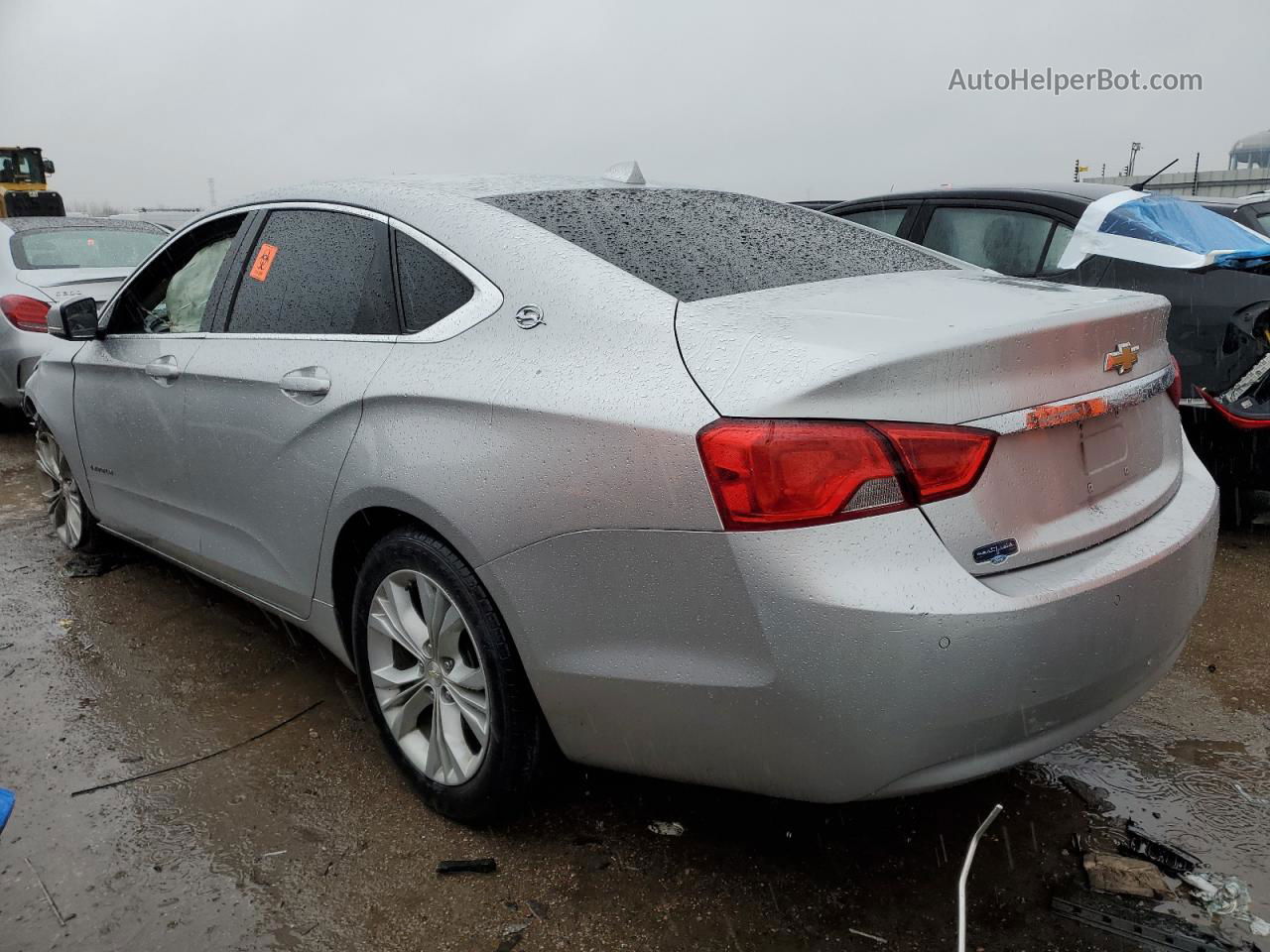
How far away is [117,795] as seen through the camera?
271 centimetres

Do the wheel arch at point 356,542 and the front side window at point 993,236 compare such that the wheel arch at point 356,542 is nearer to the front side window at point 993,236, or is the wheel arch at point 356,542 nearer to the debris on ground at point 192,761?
the debris on ground at point 192,761

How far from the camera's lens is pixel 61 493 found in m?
4.62

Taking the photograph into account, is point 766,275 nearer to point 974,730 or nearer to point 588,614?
point 588,614

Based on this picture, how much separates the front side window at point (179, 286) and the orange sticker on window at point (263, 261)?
0.20m

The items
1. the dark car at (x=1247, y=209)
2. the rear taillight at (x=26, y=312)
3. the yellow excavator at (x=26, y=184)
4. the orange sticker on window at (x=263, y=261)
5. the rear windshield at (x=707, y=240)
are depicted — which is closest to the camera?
the rear windshield at (x=707, y=240)

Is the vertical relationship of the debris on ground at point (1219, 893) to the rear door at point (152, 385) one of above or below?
below

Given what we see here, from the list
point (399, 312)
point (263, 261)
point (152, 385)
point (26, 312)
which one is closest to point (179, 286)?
point (152, 385)

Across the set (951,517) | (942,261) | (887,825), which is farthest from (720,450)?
(942,261)

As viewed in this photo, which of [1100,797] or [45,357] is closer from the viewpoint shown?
[1100,797]

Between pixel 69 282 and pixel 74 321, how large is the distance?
12.0 feet

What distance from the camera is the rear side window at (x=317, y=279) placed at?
2641 millimetres

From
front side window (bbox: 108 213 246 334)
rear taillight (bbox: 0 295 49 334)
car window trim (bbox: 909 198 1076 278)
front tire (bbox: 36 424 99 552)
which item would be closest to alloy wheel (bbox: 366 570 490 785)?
front side window (bbox: 108 213 246 334)

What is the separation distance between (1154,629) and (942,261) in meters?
1.26

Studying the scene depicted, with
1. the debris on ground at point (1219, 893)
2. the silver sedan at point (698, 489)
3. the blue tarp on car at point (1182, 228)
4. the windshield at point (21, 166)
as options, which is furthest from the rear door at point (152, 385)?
the windshield at point (21, 166)
